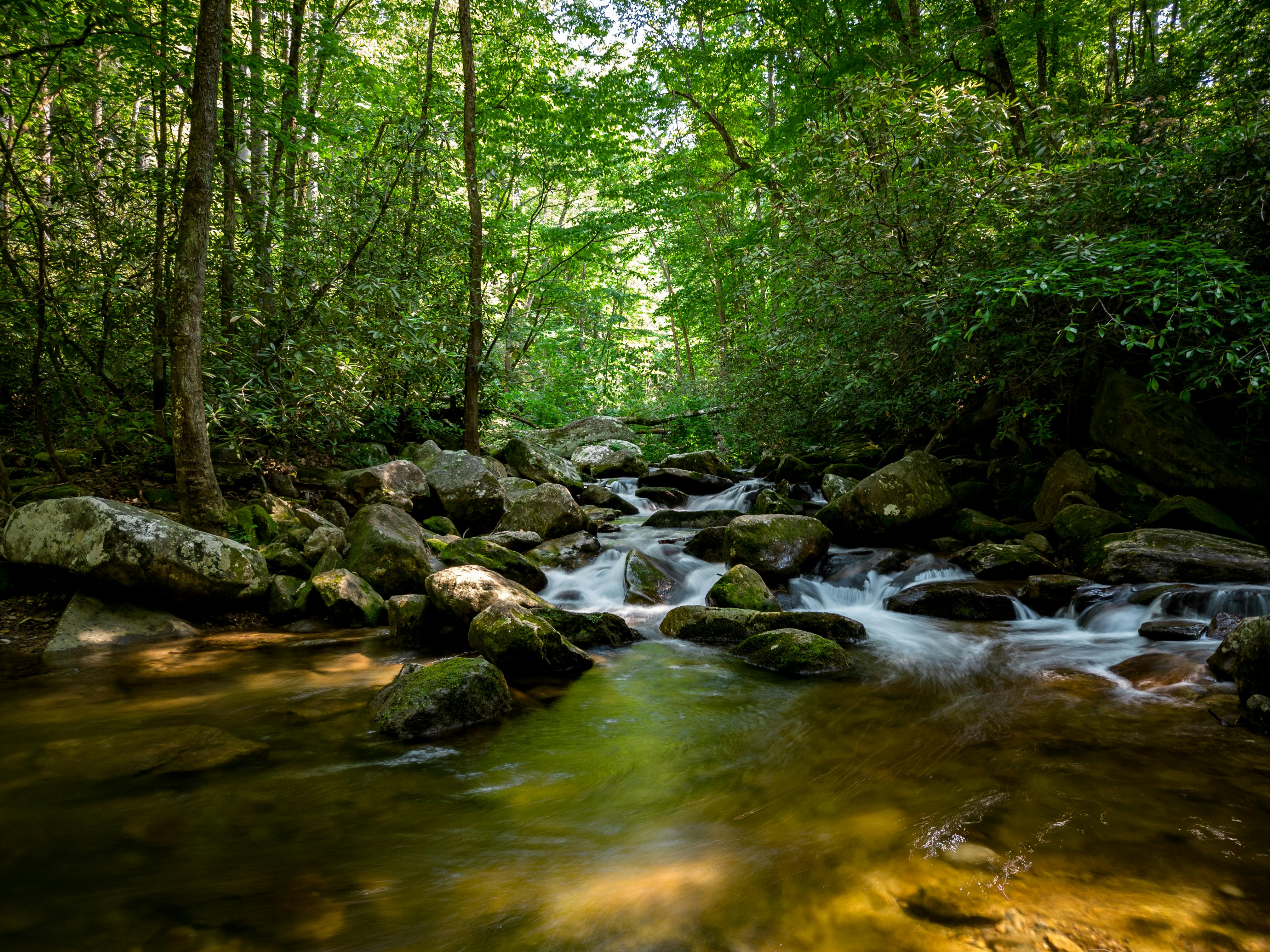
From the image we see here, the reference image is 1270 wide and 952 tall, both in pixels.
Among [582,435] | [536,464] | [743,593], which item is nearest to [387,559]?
[743,593]

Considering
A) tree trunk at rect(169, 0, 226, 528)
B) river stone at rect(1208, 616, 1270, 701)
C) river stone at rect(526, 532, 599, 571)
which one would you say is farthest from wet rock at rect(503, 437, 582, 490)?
river stone at rect(1208, 616, 1270, 701)

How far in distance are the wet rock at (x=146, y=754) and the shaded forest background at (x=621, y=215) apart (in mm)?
4127

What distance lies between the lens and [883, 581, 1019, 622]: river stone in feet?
20.4

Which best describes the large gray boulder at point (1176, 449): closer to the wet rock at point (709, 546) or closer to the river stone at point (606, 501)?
the wet rock at point (709, 546)

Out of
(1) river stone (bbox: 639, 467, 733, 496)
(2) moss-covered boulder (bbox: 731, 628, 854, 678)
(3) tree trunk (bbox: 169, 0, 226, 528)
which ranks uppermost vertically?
(3) tree trunk (bbox: 169, 0, 226, 528)

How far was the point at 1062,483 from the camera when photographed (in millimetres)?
7906

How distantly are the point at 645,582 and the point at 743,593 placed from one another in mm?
1504

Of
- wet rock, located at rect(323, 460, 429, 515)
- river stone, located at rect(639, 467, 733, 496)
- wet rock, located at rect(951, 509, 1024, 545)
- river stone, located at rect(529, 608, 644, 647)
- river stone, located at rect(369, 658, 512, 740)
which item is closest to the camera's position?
river stone, located at rect(369, 658, 512, 740)

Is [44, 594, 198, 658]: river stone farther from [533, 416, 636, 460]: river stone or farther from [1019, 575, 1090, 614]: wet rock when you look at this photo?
[533, 416, 636, 460]: river stone

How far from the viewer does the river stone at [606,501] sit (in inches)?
457

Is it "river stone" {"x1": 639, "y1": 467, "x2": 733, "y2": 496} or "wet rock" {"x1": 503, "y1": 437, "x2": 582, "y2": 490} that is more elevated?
"wet rock" {"x1": 503, "y1": 437, "x2": 582, "y2": 490}

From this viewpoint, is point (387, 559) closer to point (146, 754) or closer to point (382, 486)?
point (382, 486)

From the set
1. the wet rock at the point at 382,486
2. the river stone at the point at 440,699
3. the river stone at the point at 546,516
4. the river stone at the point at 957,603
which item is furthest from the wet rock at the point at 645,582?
the wet rock at the point at 382,486

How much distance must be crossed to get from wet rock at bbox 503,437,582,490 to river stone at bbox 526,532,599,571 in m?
2.89
